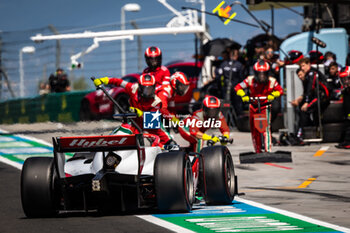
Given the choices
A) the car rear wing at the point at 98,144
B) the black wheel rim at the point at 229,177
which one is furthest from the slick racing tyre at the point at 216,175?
the car rear wing at the point at 98,144

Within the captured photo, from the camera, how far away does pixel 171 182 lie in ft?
26.7

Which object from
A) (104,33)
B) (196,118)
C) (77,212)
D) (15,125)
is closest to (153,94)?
(196,118)

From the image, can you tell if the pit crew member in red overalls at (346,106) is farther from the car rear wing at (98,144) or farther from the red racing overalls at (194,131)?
the car rear wing at (98,144)

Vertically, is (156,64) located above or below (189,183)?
above

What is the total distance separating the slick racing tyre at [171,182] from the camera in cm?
816

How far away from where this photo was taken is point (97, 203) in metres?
8.49

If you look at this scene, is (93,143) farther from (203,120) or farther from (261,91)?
(261,91)

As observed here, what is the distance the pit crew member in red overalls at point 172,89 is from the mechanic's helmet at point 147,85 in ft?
1.36

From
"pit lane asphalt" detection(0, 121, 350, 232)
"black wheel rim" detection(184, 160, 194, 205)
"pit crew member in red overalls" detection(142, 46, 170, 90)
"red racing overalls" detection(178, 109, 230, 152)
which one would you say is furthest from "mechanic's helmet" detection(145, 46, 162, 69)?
"black wheel rim" detection(184, 160, 194, 205)

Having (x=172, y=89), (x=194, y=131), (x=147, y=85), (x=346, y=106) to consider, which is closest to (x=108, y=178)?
(x=147, y=85)

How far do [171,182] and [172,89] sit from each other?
433cm

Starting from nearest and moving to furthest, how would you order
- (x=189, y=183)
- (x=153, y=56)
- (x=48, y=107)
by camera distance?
(x=189, y=183), (x=153, y=56), (x=48, y=107)

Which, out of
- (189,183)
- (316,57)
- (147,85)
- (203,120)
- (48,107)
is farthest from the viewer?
(48,107)

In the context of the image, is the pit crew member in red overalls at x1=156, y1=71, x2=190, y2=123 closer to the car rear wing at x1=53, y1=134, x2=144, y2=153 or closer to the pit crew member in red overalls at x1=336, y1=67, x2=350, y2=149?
the car rear wing at x1=53, y1=134, x2=144, y2=153
